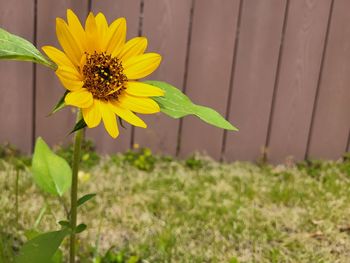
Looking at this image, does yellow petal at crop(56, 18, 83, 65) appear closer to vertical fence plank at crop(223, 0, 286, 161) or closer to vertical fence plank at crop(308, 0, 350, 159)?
vertical fence plank at crop(223, 0, 286, 161)

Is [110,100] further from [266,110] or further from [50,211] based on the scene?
[266,110]

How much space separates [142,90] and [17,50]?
0.23m

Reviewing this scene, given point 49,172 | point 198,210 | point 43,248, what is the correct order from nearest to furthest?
point 43,248
point 49,172
point 198,210

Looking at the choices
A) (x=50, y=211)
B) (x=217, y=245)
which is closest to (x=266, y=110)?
(x=217, y=245)

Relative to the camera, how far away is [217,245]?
2.47 m

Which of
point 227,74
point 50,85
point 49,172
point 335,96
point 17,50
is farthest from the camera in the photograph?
point 335,96

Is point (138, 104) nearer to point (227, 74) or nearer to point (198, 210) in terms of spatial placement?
point (198, 210)

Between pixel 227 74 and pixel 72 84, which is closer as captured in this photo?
pixel 72 84

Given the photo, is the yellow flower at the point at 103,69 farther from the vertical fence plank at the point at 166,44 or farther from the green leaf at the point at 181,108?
the vertical fence plank at the point at 166,44

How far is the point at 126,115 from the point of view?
1.06 metres

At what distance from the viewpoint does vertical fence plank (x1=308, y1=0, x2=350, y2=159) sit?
10.6 ft

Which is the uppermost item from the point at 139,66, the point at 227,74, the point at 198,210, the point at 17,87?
the point at 139,66

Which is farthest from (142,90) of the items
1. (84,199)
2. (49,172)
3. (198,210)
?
(198,210)

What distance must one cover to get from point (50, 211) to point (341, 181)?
5.14 feet
